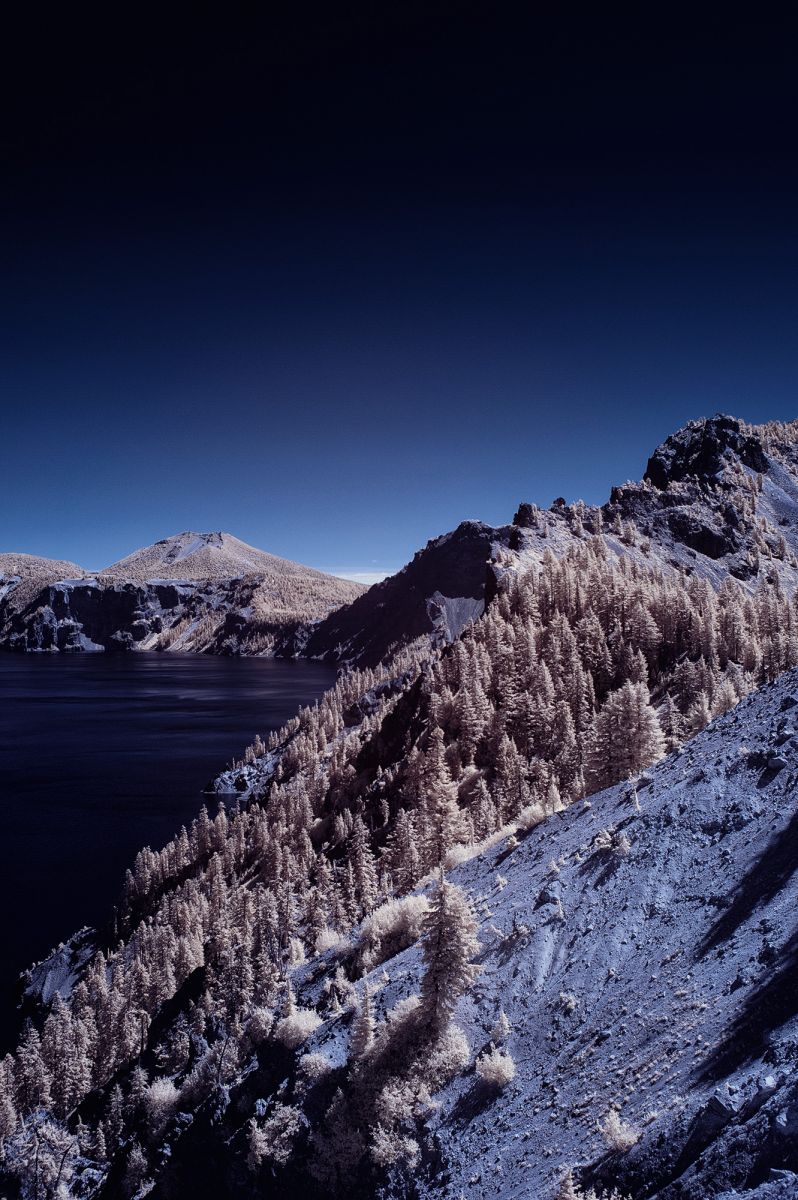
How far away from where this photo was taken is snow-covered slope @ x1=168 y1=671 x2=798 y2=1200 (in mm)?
11398

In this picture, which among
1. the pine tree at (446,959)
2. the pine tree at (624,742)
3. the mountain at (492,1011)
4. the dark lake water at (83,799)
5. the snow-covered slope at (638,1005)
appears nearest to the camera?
the snow-covered slope at (638,1005)

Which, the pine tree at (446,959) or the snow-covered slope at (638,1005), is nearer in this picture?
the snow-covered slope at (638,1005)

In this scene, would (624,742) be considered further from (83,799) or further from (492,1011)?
(83,799)

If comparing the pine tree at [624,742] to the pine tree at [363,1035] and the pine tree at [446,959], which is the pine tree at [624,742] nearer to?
the pine tree at [446,959]

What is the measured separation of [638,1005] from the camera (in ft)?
51.2

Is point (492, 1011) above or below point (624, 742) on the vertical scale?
below

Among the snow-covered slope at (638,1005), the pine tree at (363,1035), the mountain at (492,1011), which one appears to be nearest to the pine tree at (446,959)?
the mountain at (492,1011)

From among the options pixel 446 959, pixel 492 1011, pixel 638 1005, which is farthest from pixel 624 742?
pixel 446 959

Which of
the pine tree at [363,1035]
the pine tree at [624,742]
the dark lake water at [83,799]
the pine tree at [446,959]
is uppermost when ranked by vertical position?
the pine tree at [624,742]

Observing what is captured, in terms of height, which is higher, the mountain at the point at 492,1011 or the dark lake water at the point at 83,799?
the mountain at the point at 492,1011

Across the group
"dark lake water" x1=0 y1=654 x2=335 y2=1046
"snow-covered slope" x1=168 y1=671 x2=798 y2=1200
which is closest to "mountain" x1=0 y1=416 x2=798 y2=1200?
"snow-covered slope" x1=168 y1=671 x2=798 y2=1200

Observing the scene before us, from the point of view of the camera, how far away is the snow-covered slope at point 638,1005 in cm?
1140

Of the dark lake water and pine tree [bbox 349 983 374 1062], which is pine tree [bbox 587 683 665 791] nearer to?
pine tree [bbox 349 983 374 1062]

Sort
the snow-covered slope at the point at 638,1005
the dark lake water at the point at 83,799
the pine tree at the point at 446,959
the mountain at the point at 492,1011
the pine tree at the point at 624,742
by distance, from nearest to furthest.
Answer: the snow-covered slope at the point at 638,1005
the mountain at the point at 492,1011
the pine tree at the point at 446,959
the pine tree at the point at 624,742
the dark lake water at the point at 83,799
